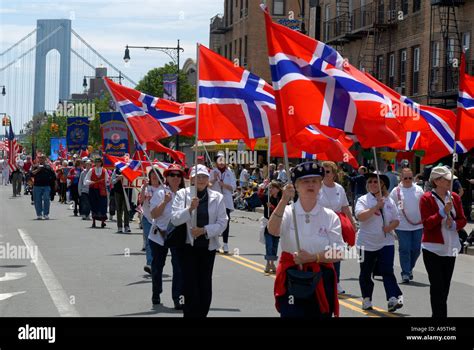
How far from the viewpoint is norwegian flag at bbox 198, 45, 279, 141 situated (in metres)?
11.8

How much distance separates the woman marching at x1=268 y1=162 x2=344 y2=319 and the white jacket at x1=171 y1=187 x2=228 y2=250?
2.59 metres

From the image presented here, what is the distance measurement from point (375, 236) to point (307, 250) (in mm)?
4929

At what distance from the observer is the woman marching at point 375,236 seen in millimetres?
12562

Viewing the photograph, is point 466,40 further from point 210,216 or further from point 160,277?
point 210,216

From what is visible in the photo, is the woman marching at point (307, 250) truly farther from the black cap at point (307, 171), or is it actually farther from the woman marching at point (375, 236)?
the woman marching at point (375, 236)

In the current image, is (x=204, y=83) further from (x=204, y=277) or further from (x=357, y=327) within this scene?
(x=357, y=327)

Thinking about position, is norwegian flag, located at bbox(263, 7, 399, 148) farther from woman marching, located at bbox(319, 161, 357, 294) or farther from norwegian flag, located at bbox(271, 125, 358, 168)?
woman marching, located at bbox(319, 161, 357, 294)

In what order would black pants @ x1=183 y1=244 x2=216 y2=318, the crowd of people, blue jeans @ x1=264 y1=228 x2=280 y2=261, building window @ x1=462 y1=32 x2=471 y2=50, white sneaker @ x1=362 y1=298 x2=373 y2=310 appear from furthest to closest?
building window @ x1=462 y1=32 x2=471 y2=50, blue jeans @ x1=264 y1=228 x2=280 y2=261, white sneaker @ x1=362 y1=298 x2=373 y2=310, black pants @ x1=183 y1=244 x2=216 y2=318, the crowd of people

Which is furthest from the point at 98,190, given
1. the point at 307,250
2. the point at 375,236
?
the point at 307,250

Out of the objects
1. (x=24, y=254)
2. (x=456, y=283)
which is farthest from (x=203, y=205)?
(x=24, y=254)

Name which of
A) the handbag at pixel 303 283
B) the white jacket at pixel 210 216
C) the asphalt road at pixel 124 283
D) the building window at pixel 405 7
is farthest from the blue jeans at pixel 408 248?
the building window at pixel 405 7

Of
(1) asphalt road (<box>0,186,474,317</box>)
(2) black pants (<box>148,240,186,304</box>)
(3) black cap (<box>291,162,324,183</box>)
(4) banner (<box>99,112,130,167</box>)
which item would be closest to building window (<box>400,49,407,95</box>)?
(4) banner (<box>99,112,130,167</box>)

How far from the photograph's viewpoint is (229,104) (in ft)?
39.2

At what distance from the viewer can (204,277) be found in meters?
10.6
